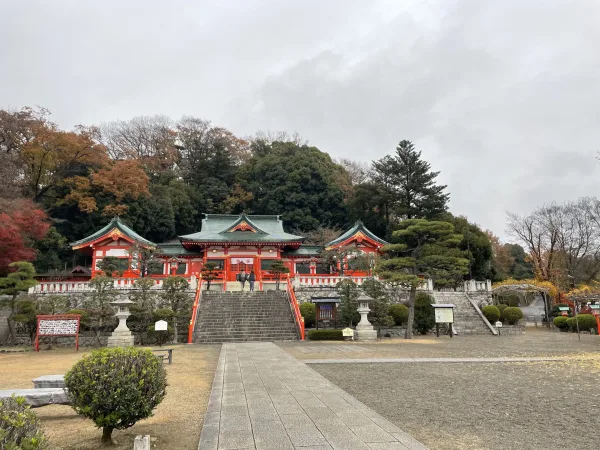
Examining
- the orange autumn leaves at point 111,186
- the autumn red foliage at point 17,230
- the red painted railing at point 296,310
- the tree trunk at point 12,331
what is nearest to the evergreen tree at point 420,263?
the red painted railing at point 296,310

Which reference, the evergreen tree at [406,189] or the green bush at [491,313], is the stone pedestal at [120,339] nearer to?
the green bush at [491,313]

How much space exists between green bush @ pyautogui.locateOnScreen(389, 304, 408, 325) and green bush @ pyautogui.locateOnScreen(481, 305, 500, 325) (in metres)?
6.33

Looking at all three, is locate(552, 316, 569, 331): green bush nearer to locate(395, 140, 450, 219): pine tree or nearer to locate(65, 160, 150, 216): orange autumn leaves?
locate(395, 140, 450, 219): pine tree

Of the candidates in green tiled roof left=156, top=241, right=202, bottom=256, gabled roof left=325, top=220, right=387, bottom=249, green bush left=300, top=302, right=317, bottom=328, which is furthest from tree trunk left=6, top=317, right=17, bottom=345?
gabled roof left=325, top=220, right=387, bottom=249

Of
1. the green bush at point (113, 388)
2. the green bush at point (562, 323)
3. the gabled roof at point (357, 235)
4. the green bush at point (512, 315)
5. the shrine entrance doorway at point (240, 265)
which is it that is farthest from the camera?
the gabled roof at point (357, 235)

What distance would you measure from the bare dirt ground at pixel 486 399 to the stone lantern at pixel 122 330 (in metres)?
9.39

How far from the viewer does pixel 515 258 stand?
58.6 metres

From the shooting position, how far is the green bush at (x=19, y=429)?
261 centimetres

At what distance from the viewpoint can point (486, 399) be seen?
7207 millimetres

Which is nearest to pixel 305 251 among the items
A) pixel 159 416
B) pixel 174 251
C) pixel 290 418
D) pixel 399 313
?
pixel 174 251

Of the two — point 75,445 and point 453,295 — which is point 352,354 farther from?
point 453,295

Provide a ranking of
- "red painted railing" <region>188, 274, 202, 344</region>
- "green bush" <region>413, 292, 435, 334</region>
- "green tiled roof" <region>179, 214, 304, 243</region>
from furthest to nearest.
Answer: "green tiled roof" <region>179, 214, 304, 243</region> < "green bush" <region>413, 292, 435, 334</region> < "red painted railing" <region>188, 274, 202, 344</region>

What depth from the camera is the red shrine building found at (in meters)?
28.8

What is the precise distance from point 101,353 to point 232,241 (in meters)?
24.9
